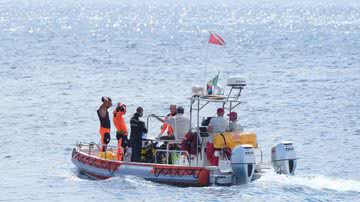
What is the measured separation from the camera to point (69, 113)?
40250 millimetres

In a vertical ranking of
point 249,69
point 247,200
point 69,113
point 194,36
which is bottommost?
point 247,200

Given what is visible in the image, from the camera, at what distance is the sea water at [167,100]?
26312mm

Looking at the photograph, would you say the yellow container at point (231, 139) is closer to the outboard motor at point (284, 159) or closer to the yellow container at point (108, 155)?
the outboard motor at point (284, 159)

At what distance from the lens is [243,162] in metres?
25.3

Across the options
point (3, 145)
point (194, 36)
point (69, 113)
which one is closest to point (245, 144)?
point (3, 145)

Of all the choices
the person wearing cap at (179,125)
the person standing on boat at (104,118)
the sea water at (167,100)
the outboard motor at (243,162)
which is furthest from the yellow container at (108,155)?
the outboard motor at (243,162)

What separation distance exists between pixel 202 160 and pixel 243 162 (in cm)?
135

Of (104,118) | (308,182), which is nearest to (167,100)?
(104,118)

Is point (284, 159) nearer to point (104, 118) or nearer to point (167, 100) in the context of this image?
point (104, 118)

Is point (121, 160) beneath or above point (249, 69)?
beneath

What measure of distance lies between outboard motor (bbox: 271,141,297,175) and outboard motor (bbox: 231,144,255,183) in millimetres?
906

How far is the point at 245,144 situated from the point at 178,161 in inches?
65.6

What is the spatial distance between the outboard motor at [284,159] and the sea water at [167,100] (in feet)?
0.77

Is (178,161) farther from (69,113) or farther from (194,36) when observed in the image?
(194,36)
